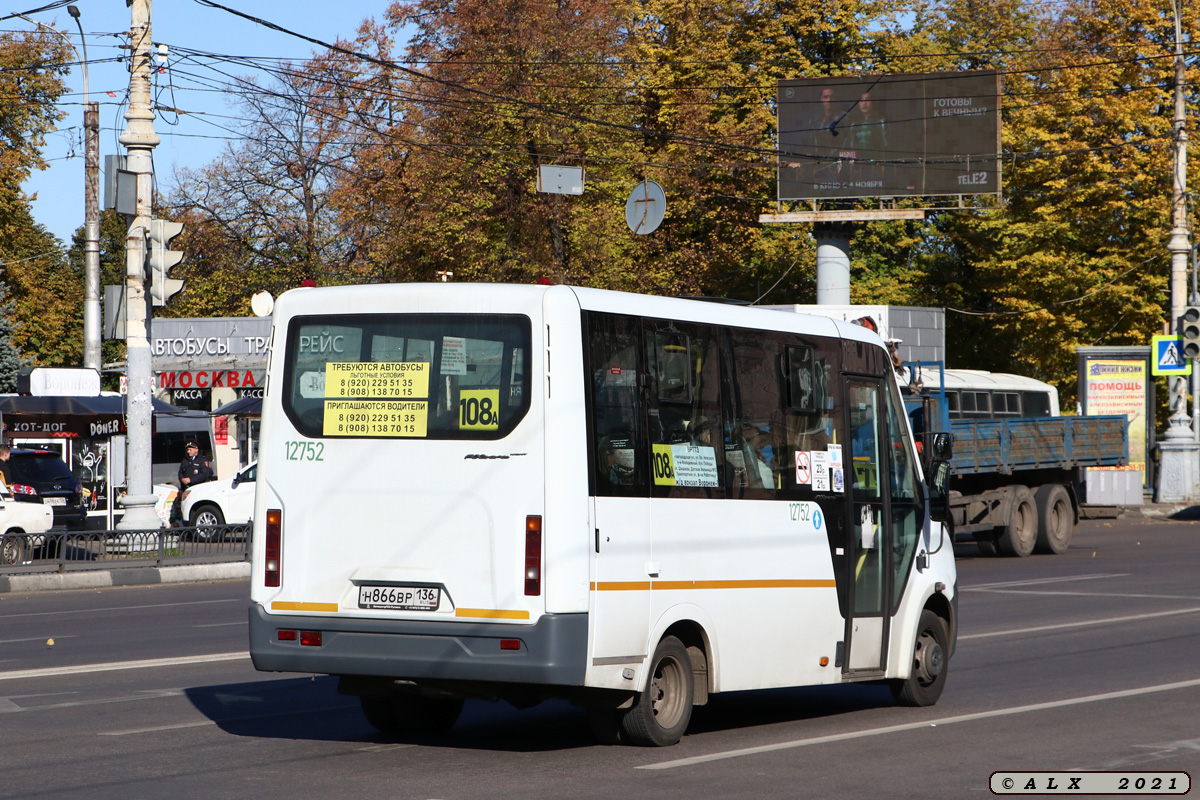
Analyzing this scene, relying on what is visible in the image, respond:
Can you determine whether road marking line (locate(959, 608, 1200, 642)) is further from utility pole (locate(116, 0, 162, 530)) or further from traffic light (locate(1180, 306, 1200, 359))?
traffic light (locate(1180, 306, 1200, 359))

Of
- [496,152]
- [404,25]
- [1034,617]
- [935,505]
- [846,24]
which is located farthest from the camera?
[846,24]

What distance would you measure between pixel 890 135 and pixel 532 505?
107 feet

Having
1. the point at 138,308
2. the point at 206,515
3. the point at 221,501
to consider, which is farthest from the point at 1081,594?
the point at 206,515

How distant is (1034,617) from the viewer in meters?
16.1

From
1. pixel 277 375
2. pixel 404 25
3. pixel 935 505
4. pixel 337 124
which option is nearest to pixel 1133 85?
pixel 404 25

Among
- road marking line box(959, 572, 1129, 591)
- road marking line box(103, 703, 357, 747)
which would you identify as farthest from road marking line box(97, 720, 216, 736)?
road marking line box(959, 572, 1129, 591)

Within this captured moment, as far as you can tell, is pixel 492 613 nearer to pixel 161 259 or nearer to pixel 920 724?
pixel 920 724

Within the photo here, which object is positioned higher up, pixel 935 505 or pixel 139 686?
pixel 935 505

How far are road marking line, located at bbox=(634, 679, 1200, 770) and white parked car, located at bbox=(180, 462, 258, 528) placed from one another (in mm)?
21066

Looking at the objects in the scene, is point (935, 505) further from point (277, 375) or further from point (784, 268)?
point (784, 268)

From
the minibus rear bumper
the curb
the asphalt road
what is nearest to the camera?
the asphalt road

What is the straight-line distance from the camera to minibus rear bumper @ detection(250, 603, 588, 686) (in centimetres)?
780

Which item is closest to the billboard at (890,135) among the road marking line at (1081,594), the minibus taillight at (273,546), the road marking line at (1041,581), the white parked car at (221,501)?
the white parked car at (221,501)

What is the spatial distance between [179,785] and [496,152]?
34.9 metres
